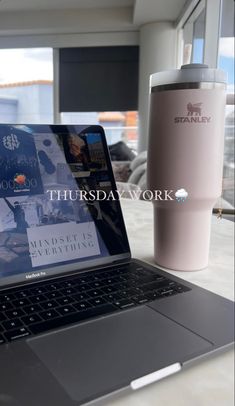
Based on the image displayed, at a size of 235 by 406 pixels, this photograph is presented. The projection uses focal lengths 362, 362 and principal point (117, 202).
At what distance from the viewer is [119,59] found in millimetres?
3621

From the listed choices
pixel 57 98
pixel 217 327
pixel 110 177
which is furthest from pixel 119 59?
pixel 217 327

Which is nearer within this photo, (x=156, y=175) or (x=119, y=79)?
(x=156, y=175)

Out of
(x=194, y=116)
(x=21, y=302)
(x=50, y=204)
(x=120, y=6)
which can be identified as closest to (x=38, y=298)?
(x=21, y=302)

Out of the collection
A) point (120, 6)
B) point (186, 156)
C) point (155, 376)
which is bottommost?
point (155, 376)

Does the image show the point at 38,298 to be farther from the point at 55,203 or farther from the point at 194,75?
the point at 194,75

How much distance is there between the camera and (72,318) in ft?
0.96

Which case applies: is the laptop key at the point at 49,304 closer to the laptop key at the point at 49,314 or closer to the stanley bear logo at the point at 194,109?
the laptop key at the point at 49,314

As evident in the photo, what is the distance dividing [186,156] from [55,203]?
0.51 feet

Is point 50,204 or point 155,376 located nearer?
point 155,376

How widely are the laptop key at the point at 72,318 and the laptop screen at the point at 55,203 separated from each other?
9cm

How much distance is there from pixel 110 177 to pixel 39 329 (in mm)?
233

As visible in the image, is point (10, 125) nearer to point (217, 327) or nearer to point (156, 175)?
point (156, 175)

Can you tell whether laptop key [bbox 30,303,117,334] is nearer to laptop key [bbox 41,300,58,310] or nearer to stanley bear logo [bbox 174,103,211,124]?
laptop key [bbox 41,300,58,310]

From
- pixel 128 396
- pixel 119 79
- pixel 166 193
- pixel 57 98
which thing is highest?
pixel 119 79
